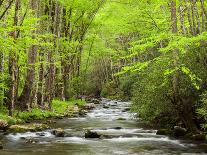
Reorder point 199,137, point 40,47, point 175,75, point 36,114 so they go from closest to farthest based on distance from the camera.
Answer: point 199,137 < point 175,75 < point 36,114 < point 40,47

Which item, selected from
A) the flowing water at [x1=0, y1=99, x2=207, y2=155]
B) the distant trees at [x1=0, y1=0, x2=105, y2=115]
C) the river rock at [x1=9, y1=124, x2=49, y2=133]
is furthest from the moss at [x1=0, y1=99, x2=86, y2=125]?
the flowing water at [x1=0, y1=99, x2=207, y2=155]

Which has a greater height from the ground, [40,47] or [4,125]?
[40,47]

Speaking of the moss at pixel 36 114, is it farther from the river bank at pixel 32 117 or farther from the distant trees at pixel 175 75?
the distant trees at pixel 175 75

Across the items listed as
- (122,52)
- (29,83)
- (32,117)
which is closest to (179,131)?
(32,117)

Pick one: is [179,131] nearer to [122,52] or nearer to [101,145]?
[101,145]

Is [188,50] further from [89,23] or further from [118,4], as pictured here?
[89,23]

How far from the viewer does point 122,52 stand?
46844 millimetres

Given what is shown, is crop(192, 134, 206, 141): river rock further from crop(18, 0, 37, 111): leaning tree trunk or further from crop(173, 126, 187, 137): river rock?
crop(18, 0, 37, 111): leaning tree trunk

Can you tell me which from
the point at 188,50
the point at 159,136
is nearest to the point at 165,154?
the point at 159,136

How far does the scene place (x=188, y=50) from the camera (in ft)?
53.9

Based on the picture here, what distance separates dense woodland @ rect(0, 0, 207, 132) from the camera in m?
15.4

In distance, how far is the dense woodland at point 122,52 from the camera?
50.6 feet

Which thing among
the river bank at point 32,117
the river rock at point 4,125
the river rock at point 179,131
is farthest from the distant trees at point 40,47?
the river rock at point 179,131

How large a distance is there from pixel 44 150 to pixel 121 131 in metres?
6.38
